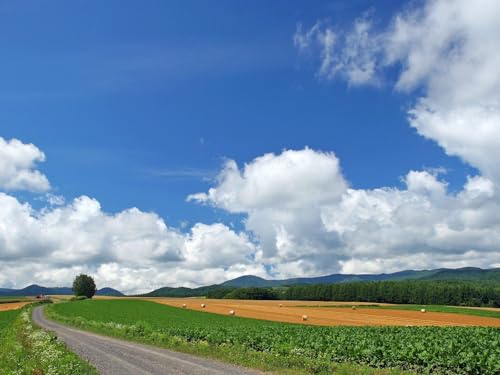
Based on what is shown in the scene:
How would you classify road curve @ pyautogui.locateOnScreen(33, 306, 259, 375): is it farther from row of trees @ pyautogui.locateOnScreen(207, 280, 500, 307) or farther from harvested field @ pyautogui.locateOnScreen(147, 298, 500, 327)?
row of trees @ pyautogui.locateOnScreen(207, 280, 500, 307)

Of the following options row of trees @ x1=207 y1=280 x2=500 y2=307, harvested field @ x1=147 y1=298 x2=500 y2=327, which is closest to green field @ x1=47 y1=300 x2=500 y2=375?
harvested field @ x1=147 y1=298 x2=500 y2=327

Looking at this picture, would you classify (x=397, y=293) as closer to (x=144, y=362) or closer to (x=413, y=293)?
(x=413, y=293)

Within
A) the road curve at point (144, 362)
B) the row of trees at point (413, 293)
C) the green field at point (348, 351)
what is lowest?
the road curve at point (144, 362)

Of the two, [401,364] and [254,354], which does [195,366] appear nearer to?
[254,354]

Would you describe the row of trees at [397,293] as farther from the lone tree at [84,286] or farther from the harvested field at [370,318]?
the lone tree at [84,286]

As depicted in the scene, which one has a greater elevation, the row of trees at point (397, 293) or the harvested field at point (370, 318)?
the row of trees at point (397, 293)

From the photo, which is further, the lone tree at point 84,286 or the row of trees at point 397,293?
the lone tree at point 84,286

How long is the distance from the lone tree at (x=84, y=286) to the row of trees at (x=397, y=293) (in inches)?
2030

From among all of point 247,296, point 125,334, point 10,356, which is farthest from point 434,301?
point 10,356

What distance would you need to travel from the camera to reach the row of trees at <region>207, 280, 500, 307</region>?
4887 inches

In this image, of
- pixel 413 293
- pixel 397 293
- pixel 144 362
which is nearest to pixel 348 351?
pixel 144 362

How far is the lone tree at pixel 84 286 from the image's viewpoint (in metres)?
170

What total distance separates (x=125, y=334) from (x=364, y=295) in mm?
101965

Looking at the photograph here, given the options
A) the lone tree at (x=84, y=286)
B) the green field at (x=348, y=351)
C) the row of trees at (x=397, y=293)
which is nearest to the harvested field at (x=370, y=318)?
the green field at (x=348, y=351)
